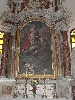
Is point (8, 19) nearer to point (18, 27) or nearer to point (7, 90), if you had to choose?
point (18, 27)

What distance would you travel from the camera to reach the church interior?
7582 mm

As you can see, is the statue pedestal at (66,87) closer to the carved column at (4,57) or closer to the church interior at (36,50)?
the church interior at (36,50)

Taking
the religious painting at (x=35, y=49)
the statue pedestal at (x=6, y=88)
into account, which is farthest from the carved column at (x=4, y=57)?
the religious painting at (x=35, y=49)

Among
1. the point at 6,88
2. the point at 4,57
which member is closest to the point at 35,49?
the point at 4,57

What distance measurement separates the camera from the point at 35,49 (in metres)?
8.30

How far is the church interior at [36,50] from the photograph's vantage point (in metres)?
7.58

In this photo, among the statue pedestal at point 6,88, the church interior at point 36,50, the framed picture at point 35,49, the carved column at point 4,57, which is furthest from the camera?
the framed picture at point 35,49

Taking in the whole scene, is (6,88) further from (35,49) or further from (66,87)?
(66,87)

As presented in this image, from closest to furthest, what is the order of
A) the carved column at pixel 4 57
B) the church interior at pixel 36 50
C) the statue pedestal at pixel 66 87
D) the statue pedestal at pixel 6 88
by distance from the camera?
the statue pedestal at pixel 66 87, the statue pedestal at pixel 6 88, the church interior at pixel 36 50, the carved column at pixel 4 57

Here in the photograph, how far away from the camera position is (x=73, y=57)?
764cm

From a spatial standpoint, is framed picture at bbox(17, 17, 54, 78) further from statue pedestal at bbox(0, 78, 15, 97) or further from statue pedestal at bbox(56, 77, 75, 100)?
statue pedestal at bbox(0, 78, 15, 97)

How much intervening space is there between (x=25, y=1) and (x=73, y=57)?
12.1ft

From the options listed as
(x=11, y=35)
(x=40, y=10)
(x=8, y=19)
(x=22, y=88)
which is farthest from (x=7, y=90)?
(x=40, y=10)

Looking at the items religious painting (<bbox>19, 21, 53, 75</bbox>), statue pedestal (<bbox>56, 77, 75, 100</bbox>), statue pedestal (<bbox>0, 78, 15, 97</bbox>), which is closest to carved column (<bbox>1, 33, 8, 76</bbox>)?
statue pedestal (<bbox>0, 78, 15, 97</bbox>)
